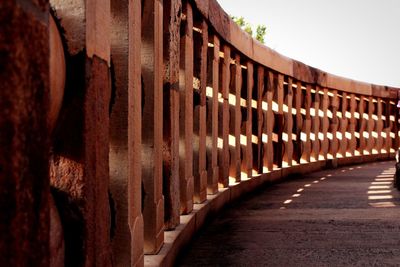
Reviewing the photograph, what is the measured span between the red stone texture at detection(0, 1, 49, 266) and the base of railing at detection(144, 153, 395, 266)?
2533 mm

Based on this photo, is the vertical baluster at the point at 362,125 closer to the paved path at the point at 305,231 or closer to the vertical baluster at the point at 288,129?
the vertical baluster at the point at 288,129

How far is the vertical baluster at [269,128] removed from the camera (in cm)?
1282

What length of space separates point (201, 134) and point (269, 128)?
18.3 ft

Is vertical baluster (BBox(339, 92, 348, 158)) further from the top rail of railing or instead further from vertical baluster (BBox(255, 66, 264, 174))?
vertical baluster (BBox(255, 66, 264, 174))

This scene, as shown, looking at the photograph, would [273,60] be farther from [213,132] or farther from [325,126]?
[325,126]

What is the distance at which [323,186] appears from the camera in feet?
39.8

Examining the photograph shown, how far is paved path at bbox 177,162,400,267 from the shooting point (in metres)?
5.30

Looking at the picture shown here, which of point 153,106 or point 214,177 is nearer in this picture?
point 153,106

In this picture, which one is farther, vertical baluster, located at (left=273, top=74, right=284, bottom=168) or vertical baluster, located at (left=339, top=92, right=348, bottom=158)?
vertical baluster, located at (left=339, top=92, right=348, bottom=158)

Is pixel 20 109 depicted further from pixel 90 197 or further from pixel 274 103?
pixel 274 103

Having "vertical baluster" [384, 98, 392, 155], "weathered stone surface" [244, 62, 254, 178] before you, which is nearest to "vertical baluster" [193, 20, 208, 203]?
"weathered stone surface" [244, 62, 254, 178]

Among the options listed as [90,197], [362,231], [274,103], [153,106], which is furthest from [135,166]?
[274,103]

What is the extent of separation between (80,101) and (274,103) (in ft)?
39.4

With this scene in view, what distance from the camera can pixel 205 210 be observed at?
7152mm
